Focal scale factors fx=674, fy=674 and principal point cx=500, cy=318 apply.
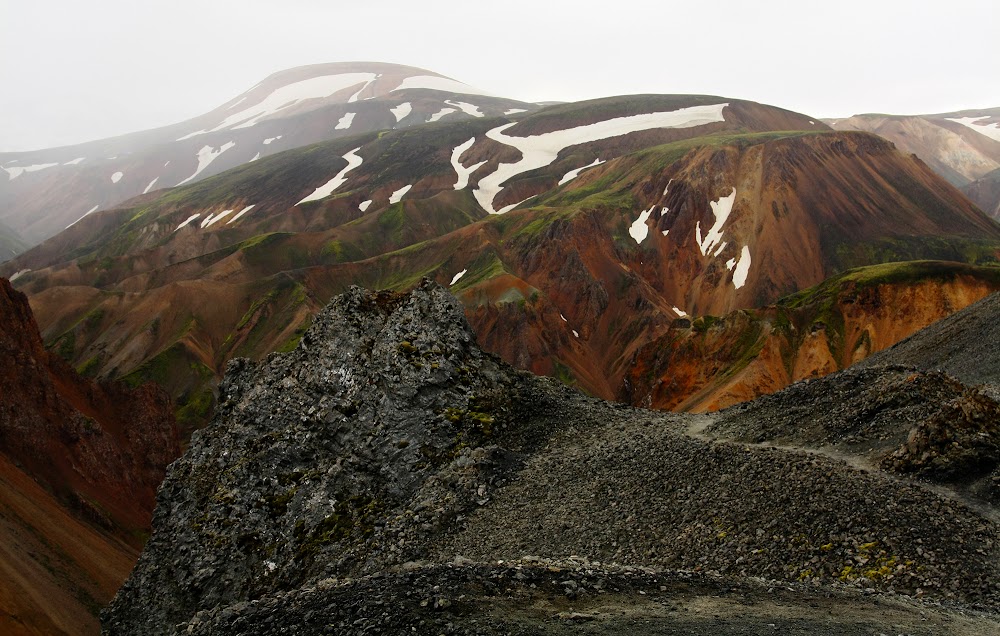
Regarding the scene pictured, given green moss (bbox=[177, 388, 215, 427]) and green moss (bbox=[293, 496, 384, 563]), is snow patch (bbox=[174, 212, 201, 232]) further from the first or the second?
green moss (bbox=[293, 496, 384, 563])

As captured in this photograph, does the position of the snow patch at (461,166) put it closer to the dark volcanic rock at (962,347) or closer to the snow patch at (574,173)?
the snow patch at (574,173)

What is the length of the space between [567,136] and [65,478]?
13855cm

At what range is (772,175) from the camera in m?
103

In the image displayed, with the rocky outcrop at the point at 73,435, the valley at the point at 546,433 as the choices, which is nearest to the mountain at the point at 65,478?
the rocky outcrop at the point at 73,435

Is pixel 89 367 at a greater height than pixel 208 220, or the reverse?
pixel 208 220

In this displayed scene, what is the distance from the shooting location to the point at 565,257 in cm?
9350

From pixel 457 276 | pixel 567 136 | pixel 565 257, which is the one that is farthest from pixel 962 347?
pixel 567 136

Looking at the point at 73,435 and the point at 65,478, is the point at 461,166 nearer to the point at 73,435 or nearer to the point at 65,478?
the point at 73,435

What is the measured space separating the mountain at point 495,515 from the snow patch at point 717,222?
7434cm

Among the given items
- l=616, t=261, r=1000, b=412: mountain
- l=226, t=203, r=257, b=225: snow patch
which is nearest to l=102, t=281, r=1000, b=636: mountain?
l=616, t=261, r=1000, b=412: mountain

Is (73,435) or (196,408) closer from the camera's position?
(73,435)

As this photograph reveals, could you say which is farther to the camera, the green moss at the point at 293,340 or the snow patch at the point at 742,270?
the snow patch at the point at 742,270

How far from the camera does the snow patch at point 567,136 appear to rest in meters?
149

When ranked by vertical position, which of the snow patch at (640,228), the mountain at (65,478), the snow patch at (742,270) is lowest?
the mountain at (65,478)
